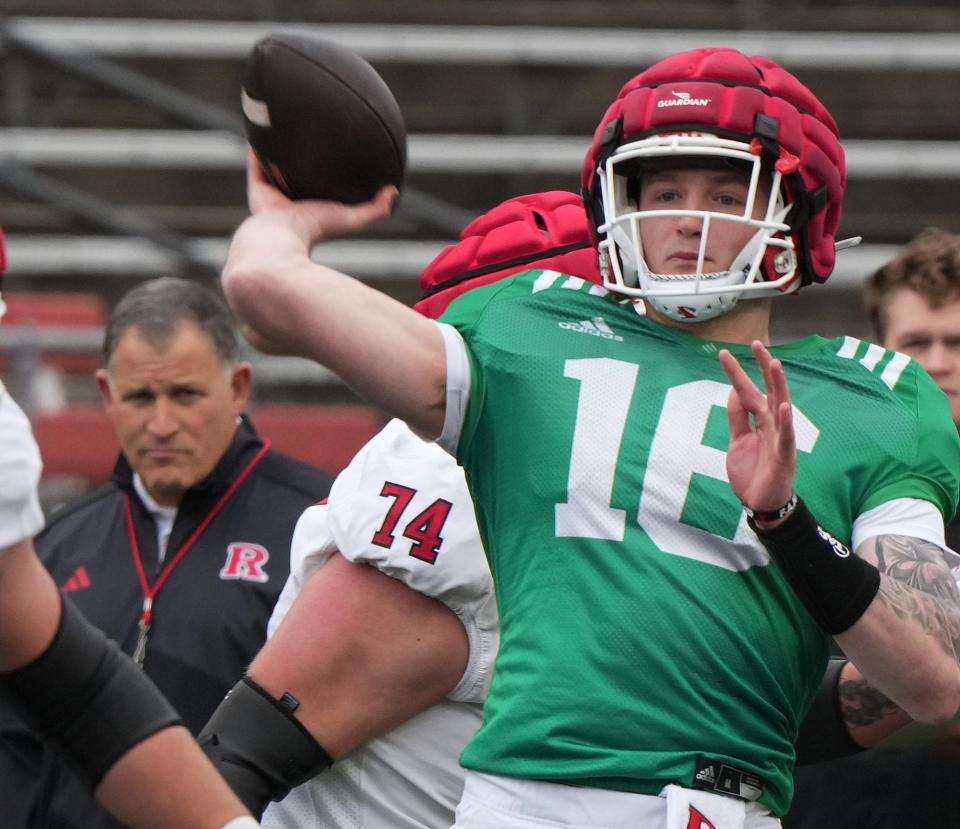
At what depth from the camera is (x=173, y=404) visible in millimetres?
4324

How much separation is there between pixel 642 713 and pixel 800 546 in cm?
30

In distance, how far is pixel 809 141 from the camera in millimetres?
2547

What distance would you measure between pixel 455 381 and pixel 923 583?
662mm

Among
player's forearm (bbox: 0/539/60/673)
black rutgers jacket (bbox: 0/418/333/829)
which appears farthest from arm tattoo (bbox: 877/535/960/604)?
black rutgers jacket (bbox: 0/418/333/829)

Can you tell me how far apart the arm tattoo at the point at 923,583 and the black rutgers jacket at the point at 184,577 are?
181 cm

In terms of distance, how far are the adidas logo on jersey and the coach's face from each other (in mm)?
1856

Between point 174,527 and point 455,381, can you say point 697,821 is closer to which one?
point 455,381

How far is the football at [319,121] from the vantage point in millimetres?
2430

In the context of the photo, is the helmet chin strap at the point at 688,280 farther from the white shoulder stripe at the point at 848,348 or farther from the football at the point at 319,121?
the football at the point at 319,121

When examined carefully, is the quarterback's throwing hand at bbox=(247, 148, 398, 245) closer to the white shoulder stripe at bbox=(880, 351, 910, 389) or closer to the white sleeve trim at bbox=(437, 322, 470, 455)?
the white sleeve trim at bbox=(437, 322, 470, 455)

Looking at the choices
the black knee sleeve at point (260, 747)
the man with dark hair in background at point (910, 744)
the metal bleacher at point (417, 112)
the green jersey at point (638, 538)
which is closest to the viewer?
the green jersey at point (638, 538)

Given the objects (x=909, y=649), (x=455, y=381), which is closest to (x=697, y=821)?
(x=909, y=649)

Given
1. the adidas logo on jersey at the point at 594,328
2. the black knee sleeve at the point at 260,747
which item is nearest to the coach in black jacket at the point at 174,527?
the black knee sleeve at the point at 260,747

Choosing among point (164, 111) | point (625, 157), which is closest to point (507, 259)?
point (625, 157)
